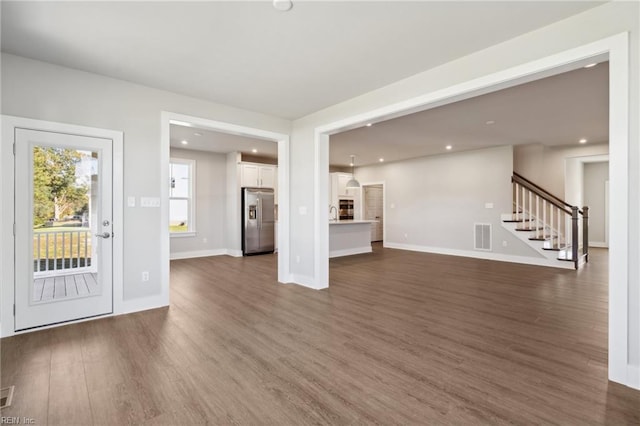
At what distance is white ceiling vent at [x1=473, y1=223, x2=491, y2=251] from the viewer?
24.5 feet

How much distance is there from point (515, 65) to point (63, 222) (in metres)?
4.73

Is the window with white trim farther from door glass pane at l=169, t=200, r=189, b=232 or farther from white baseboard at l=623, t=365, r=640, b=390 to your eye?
white baseboard at l=623, t=365, r=640, b=390

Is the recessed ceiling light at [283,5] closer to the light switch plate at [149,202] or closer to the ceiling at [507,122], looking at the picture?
the light switch plate at [149,202]

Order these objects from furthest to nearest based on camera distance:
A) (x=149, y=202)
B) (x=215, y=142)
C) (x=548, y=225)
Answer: (x=548, y=225), (x=215, y=142), (x=149, y=202)

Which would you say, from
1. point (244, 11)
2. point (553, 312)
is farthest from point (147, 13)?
point (553, 312)

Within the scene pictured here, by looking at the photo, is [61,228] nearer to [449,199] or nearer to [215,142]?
[215,142]

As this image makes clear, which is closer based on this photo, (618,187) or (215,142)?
(618,187)

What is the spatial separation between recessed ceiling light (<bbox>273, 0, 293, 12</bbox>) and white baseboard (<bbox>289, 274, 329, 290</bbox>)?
3.57m

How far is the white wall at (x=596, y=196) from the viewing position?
9055 millimetres

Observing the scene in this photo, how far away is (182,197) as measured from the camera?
7.60 meters

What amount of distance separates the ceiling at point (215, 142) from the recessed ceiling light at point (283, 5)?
3.57 metres

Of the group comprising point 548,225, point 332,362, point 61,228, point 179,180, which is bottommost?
point 332,362

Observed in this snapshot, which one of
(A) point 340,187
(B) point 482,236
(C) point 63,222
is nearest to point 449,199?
(B) point 482,236

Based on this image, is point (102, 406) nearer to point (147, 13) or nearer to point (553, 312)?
point (147, 13)
